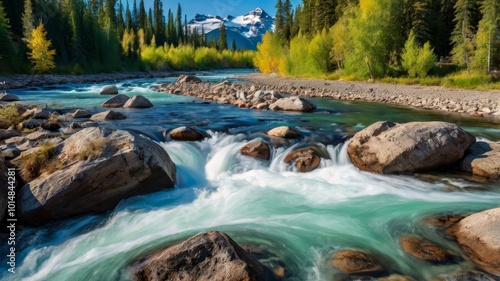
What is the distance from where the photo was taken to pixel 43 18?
58.5 m

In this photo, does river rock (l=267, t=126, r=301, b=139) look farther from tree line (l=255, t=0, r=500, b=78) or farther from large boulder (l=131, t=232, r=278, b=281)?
tree line (l=255, t=0, r=500, b=78)

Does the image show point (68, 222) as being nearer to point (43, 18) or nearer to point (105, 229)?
point (105, 229)

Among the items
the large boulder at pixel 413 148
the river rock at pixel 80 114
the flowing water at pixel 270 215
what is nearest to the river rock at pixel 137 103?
the river rock at pixel 80 114

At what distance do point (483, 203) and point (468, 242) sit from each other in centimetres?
247

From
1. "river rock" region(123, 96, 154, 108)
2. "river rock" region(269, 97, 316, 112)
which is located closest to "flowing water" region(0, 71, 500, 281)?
"river rock" region(269, 97, 316, 112)

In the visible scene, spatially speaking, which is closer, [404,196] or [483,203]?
[483,203]

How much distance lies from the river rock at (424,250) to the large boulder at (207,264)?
7.61 ft

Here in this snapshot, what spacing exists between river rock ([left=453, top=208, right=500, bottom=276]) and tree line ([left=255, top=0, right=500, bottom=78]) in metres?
31.6

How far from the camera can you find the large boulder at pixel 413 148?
8648 millimetres

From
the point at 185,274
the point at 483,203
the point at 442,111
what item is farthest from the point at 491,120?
the point at 185,274

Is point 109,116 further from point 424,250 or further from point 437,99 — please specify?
point 437,99

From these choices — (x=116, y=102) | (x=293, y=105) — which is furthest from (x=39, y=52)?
(x=293, y=105)

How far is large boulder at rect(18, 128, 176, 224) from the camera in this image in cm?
614

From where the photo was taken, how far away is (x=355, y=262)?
4734 mm
